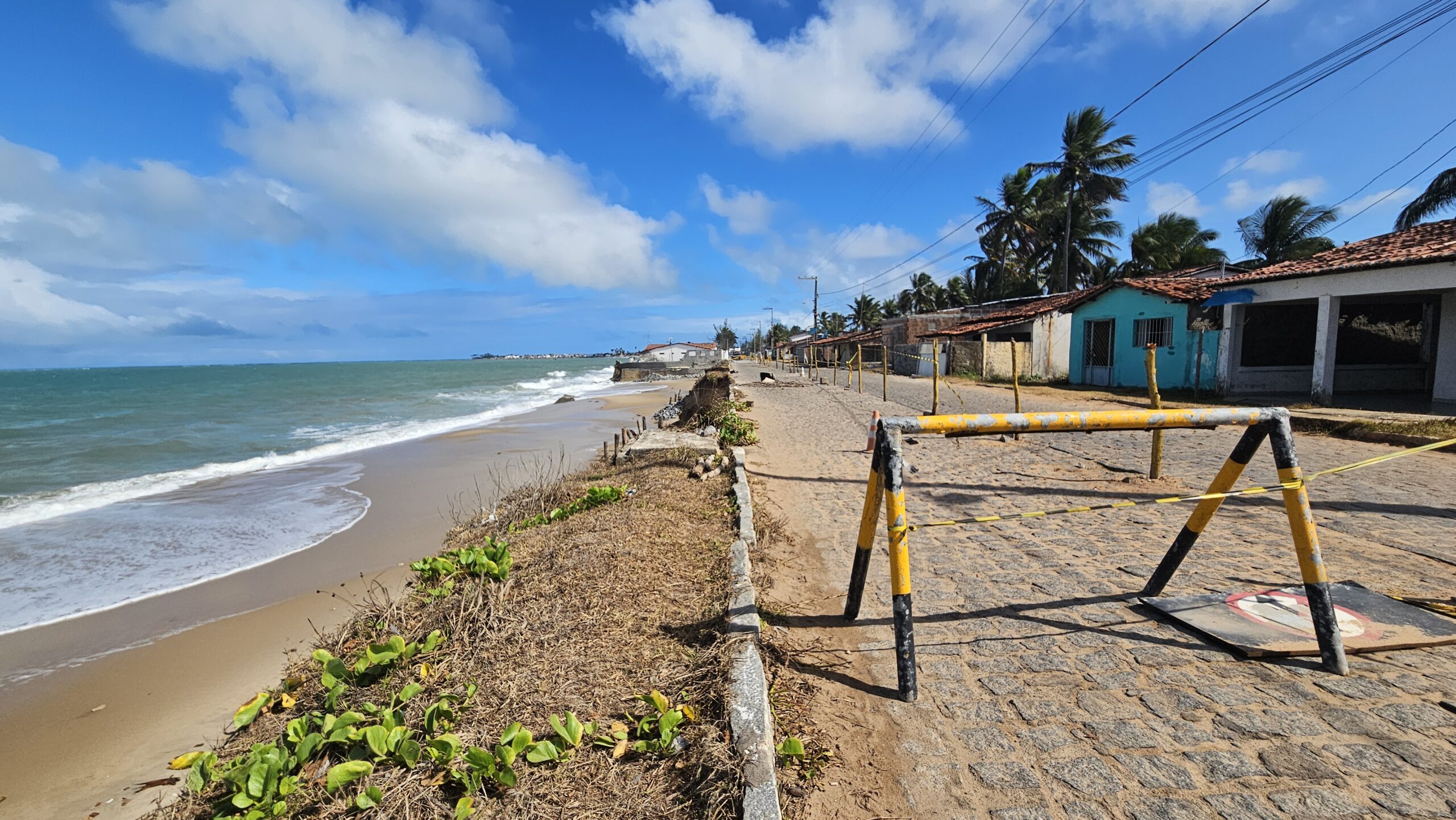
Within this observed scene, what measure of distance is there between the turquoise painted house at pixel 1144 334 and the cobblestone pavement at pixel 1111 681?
12.2m

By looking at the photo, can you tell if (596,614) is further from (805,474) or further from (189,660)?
(805,474)

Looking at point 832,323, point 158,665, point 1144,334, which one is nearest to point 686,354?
point 832,323

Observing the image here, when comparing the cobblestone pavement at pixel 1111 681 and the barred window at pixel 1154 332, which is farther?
the barred window at pixel 1154 332

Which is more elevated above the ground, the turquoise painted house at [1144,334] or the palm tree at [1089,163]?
the palm tree at [1089,163]

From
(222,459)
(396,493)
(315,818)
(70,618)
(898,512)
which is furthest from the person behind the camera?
(222,459)

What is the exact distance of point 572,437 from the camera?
1866 centimetres

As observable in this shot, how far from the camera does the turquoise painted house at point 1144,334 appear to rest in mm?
17031

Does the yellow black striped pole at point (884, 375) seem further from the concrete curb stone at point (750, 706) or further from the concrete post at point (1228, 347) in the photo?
the concrete curb stone at point (750, 706)

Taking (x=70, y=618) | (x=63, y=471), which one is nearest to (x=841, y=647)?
(x=70, y=618)

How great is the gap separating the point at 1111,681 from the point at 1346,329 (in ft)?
67.2

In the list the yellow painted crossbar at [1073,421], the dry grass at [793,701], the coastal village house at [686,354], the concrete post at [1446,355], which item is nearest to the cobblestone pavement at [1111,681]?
the dry grass at [793,701]

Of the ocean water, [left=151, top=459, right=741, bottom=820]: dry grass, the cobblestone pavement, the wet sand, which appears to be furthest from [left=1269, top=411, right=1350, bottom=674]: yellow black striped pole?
the ocean water

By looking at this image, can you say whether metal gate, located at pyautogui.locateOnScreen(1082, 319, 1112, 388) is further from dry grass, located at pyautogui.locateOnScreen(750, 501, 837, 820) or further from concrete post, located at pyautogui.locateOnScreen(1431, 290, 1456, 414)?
dry grass, located at pyautogui.locateOnScreen(750, 501, 837, 820)

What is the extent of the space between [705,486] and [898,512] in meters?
4.57
